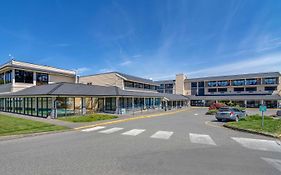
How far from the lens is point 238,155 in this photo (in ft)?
23.6

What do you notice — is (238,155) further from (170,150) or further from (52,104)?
(52,104)

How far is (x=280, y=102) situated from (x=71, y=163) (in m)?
64.3

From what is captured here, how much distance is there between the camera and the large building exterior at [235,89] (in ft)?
181

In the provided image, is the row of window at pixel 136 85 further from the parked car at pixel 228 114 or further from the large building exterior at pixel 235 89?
the large building exterior at pixel 235 89

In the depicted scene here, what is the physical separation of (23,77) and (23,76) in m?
0.17

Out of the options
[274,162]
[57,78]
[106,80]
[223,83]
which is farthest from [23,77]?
[223,83]

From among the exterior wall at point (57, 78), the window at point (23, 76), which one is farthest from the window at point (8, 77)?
the exterior wall at point (57, 78)

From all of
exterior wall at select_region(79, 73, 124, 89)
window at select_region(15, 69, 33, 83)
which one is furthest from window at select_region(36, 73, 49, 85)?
exterior wall at select_region(79, 73, 124, 89)

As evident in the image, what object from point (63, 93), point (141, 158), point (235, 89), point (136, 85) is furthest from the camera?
point (235, 89)

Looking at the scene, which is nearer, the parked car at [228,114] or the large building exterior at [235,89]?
the parked car at [228,114]

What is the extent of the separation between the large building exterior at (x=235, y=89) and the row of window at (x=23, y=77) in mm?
49608

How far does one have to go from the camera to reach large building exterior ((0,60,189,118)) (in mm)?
22188

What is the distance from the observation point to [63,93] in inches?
849

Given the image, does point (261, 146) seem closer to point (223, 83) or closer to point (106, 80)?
point (106, 80)
